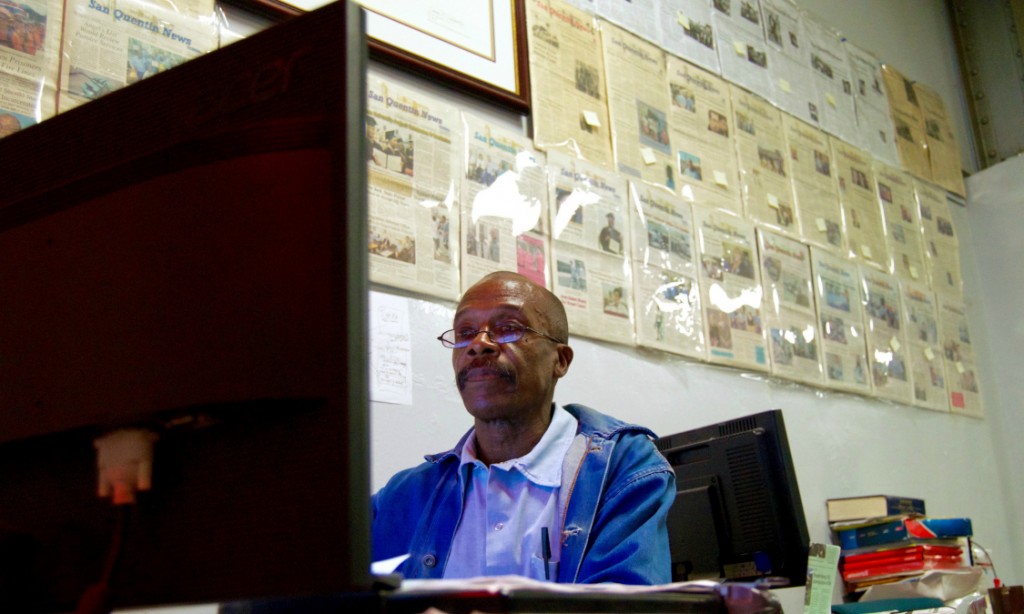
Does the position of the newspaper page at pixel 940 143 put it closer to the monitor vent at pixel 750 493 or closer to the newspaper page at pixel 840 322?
the newspaper page at pixel 840 322

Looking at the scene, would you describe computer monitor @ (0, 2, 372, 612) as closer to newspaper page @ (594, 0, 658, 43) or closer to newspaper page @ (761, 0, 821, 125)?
newspaper page @ (594, 0, 658, 43)

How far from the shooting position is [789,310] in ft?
10.7

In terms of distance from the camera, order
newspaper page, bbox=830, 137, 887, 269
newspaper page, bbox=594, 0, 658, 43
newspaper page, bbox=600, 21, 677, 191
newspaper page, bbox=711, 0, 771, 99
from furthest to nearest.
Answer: newspaper page, bbox=830, 137, 887, 269 → newspaper page, bbox=711, 0, 771, 99 → newspaper page, bbox=594, 0, 658, 43 → newspaper page, bbox=600, 21, 677, 191

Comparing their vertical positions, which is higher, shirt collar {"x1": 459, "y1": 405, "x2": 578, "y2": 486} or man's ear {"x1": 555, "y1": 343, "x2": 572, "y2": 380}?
man's ear {"x1": 555, "y1": 343, "x2": 572, "y2": 380}

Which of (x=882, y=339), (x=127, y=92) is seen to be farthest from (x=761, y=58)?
(x=127, y=92)

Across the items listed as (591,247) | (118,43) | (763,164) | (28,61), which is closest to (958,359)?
(763,164)

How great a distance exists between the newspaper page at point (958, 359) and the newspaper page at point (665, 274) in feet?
5.34

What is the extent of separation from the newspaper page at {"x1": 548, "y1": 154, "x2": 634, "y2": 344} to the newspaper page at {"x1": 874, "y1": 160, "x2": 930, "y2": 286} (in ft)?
5.39

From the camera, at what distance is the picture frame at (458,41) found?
2.29 metres

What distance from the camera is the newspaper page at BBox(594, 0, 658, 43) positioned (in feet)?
9.83

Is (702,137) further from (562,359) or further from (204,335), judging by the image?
(204,335)

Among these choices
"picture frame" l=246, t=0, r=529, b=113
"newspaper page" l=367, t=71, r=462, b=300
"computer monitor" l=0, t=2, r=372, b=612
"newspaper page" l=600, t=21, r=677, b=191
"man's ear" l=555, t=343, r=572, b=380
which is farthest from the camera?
"newspaper page" l=600, t=21, r=677, b=191

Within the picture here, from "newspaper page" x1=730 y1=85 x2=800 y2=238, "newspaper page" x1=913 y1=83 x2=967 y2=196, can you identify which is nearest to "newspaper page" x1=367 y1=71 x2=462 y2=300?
"newspaper page" x1=730 y1=85 x2=800 y2=238

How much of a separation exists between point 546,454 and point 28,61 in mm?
1171
